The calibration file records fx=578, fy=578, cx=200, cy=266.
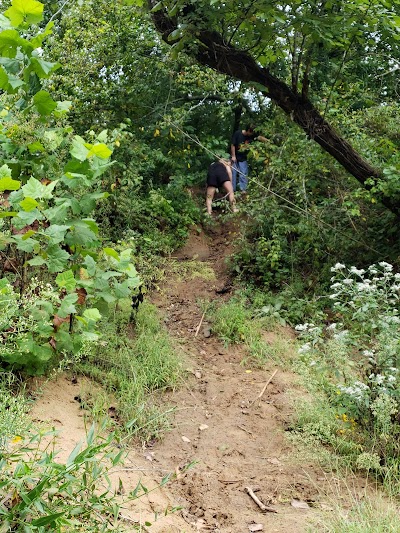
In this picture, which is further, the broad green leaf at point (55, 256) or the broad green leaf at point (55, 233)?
the broad green leaf at point (55, 256)

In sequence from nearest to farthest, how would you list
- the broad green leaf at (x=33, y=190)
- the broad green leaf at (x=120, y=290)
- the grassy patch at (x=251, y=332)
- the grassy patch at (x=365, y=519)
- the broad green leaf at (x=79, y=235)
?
the grassy patch at (x=365, y=519) < the broad green leaf at (x=33, y=190) < the broad green leaf at (x=79, y=235) < the broad green leaf at (x=120, y=290) < the grassy patch at (x=251, y=332)

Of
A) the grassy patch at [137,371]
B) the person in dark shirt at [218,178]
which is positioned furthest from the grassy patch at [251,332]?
the person in dark shirt at [218,178]

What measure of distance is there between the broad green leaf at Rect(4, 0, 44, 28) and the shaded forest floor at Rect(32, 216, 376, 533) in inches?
90.4

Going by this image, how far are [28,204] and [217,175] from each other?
22.8ft

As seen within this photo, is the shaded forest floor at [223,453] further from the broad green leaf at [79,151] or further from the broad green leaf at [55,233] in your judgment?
the broad green leaf at [79,151]

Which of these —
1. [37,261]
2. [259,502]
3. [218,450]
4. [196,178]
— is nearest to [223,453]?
[218,450]

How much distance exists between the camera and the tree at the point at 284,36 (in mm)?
5543

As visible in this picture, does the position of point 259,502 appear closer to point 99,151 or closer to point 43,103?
point 99,151

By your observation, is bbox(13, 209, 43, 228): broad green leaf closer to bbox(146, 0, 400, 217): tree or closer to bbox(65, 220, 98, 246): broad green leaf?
bbox(65, 220, 98, 246): broad green leaf

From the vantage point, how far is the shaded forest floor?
3.33m

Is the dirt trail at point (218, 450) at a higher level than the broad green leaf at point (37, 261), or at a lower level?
lower

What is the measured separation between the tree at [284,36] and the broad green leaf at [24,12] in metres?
1.84

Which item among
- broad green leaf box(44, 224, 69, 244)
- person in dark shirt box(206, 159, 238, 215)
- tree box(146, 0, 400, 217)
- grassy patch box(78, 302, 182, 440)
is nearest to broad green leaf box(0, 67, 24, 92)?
broad green leaf box(44, 224, 69, 244)

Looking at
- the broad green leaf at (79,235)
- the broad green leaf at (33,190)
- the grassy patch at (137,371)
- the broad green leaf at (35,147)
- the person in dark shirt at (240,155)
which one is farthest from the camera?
the person in dark shirt at (240,155)
